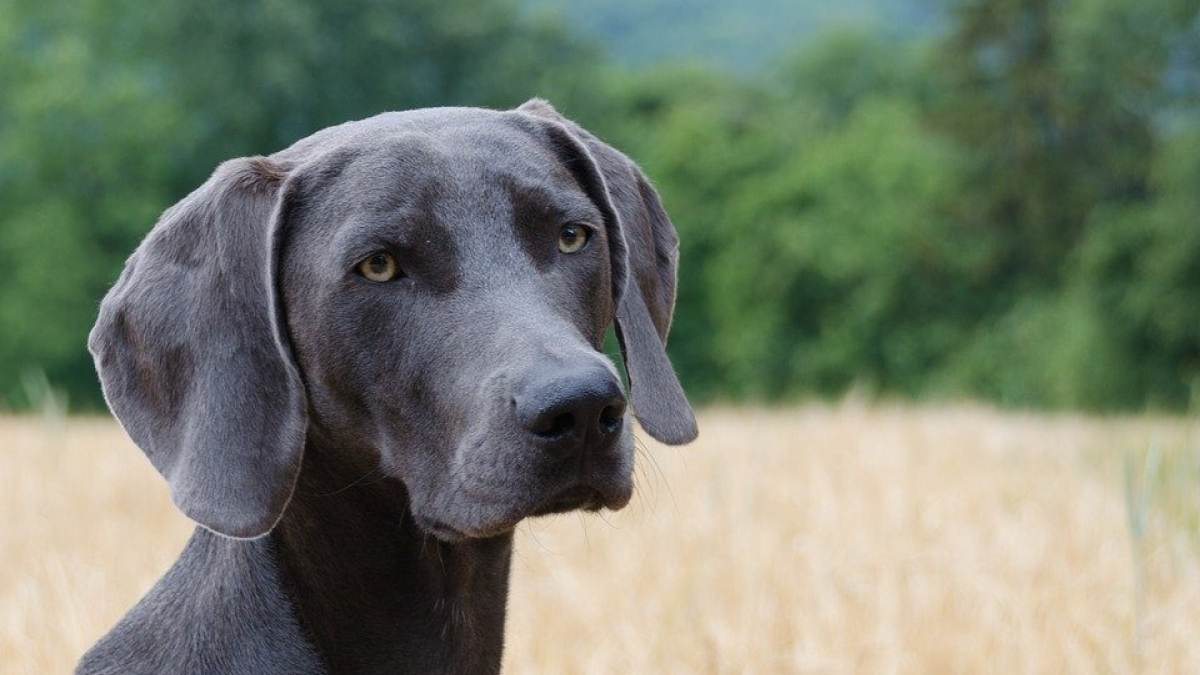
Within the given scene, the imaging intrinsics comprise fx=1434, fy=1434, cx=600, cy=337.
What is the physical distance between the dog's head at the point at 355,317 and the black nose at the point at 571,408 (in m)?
0.14

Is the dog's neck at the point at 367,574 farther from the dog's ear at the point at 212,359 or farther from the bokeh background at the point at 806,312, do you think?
the bokeh background at the point at 806,312

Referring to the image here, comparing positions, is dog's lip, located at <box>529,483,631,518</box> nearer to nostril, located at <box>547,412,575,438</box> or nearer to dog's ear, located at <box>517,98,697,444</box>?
nostril, located at <box>547,412,575,438</box>

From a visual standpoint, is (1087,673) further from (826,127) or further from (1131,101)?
(826,127)

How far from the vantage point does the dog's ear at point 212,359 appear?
10.7ft

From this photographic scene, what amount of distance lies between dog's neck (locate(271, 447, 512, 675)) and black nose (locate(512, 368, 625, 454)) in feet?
2.03

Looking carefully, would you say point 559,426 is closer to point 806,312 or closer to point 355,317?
point 355,317

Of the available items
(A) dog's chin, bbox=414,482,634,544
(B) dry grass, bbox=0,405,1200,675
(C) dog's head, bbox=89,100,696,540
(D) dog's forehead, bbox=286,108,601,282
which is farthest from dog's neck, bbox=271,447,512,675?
(D) dog's forehead, bbox=286,108,601,282

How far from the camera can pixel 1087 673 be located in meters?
4.87

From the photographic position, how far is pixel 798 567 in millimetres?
6316

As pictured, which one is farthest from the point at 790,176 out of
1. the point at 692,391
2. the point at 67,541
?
the point at 67,541

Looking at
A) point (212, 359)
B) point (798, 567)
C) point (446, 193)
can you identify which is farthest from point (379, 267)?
point (798, 567)

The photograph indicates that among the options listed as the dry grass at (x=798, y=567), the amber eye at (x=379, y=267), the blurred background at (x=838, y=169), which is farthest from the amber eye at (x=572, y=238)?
the blurred background at (x=838, y=169)

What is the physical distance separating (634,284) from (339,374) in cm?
86

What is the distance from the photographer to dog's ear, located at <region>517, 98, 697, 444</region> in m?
3.71
